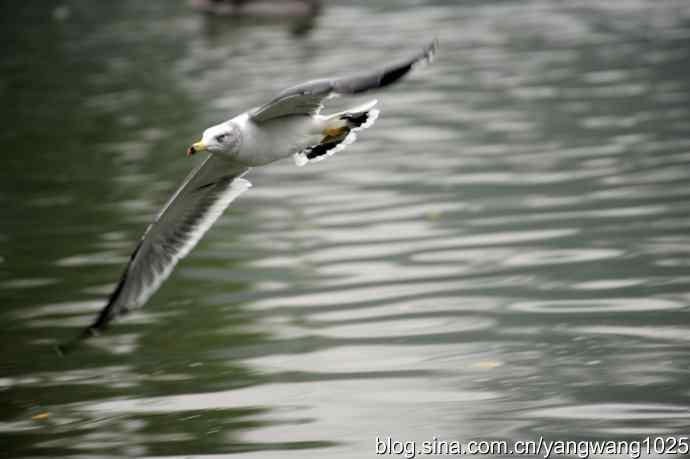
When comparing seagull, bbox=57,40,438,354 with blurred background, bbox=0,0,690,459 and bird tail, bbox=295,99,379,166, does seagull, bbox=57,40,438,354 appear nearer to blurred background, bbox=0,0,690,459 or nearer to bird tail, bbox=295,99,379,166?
bird tail, bbox=295,99,379,166

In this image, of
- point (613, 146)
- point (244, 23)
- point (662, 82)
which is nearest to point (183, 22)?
point (244, 23)

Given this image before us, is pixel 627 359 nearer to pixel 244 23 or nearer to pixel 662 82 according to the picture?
pixel 662 82

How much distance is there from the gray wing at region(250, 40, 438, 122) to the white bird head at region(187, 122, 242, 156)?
0.67ft

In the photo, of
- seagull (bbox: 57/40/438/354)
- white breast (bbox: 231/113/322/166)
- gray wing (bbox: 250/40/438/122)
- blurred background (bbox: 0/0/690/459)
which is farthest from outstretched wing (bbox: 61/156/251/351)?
gray wing (bbox: 250/40/438/122)

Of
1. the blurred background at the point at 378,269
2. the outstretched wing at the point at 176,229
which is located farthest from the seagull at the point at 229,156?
the blurred background at the point at 378,269

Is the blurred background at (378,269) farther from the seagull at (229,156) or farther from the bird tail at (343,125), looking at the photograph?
the bird tail at (343,125)

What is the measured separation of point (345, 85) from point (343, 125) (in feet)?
4.02

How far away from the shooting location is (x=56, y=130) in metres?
15.4

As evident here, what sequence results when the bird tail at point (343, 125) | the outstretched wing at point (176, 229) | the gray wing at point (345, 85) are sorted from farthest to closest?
the outstretched wing at point (176, 229)
the bird tail at point (343, 125)
the gray wing at point (345, 85)

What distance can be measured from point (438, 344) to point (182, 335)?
1.63 meters

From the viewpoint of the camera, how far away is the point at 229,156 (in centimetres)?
680

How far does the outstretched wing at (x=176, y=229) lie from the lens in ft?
23.6

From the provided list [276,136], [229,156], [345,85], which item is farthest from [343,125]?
[345,85]

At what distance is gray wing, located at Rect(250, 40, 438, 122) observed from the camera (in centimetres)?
573
